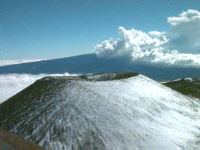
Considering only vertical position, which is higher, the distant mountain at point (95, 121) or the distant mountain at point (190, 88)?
the distant mountain at point (95, 121)

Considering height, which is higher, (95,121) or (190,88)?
(95,121)

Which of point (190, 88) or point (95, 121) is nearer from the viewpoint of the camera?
point (95, 121)

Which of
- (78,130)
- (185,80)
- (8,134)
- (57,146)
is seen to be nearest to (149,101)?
(78,130)

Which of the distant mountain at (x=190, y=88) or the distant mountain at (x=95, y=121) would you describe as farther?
the distant mountain at (x=190, y=88)

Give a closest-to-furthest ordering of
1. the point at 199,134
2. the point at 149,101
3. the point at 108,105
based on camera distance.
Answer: the point at 199,134 < the point at 108,105 < the point at 149,101

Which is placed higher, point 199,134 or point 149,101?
point 149,101

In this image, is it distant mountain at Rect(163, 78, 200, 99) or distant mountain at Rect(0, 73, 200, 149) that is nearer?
distant mountain at Rect(0, 73, 200, 149)

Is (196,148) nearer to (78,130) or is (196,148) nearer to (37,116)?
(78,130)

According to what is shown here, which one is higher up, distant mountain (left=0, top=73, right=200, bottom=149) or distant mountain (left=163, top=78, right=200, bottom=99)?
distant mountain (left=0, top=73, right=200, bottom=149)
